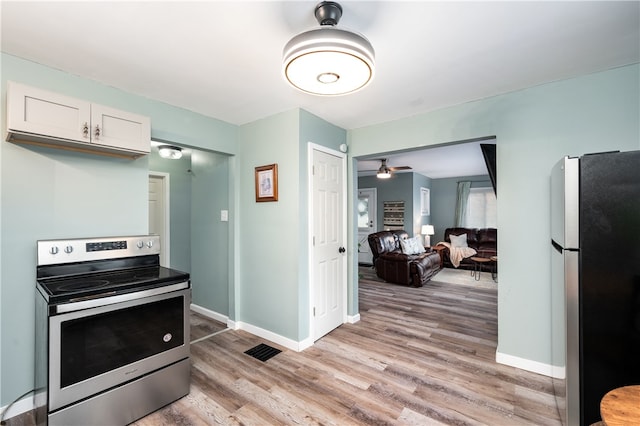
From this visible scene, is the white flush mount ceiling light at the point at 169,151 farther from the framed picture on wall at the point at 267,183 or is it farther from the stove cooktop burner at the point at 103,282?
the stove cooktop burner at the point at 103,282

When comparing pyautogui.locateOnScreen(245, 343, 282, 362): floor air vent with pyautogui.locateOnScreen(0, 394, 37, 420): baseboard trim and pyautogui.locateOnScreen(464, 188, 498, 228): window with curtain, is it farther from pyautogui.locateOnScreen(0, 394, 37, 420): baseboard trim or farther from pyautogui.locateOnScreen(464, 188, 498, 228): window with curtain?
pyautogui.locateOnScreen(464, 188, 498, 228): window with curtain

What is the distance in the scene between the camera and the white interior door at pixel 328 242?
296 centimetres

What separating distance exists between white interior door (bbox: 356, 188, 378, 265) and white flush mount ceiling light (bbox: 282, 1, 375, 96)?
622 centimetres

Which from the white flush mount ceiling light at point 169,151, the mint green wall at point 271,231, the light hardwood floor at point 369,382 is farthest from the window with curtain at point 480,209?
the white flush mount ceiling light at point 169,151

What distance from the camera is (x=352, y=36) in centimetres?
133

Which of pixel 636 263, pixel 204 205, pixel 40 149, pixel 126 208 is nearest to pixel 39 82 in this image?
pixel 40 149

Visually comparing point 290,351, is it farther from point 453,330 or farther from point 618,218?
point 618,218

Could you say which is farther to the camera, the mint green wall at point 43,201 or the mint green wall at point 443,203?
the mint green wall at point 443,203

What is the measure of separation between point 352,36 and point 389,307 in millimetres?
3584

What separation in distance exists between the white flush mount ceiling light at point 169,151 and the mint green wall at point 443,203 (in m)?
6.83

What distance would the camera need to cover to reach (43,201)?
1958 mm

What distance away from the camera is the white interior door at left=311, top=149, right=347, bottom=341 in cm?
296

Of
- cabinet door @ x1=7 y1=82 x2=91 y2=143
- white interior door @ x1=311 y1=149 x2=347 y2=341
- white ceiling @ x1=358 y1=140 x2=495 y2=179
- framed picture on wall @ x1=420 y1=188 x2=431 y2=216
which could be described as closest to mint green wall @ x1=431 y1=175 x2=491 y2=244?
framed picture on wall @ x1=420 y1=188 x2=431 y2=216

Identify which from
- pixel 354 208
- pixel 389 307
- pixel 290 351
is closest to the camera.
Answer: pixel 290 351
